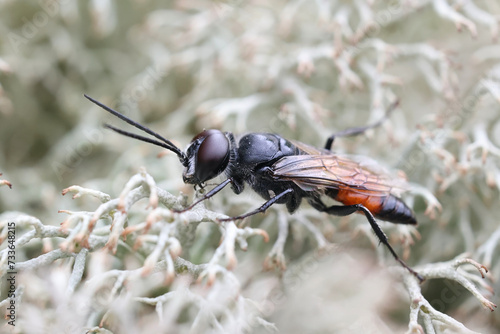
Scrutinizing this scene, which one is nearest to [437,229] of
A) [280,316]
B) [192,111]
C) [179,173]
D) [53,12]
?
[280,316]

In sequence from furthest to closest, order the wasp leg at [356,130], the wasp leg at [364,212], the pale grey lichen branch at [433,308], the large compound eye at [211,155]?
the wasp leg at [356,130], the wasp leg at [364,212], the large compound eye at [211,155], the pale grey lichen branch at [433,308]

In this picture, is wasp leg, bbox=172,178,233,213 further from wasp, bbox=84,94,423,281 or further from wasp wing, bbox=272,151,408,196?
wasp wing, bbox=272,151,408,196

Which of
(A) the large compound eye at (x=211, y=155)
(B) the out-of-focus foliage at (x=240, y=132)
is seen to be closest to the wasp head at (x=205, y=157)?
(A) the large compound eye at (x=211, y=155)

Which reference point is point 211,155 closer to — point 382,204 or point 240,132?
point 240,132

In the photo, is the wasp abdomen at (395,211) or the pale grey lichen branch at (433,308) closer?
the pale grey lichen branch at (433,308)

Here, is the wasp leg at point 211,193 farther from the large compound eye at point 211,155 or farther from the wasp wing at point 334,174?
the wasp wing at point 334,174

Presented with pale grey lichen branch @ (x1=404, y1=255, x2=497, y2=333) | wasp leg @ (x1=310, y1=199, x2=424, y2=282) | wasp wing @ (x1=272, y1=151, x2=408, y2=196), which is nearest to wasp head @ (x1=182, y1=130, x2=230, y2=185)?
wasp wing @ (x1=272, y1=151, x2=408, y2=196)
